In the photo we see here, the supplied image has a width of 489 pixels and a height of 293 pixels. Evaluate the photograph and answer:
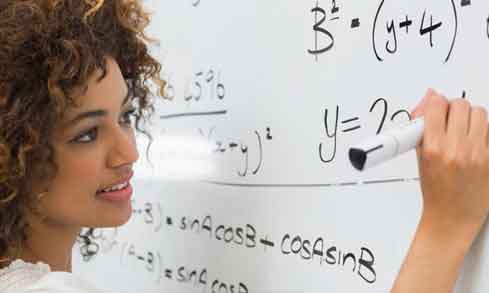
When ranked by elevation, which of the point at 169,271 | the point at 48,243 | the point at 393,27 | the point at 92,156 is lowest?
the point at 169,271

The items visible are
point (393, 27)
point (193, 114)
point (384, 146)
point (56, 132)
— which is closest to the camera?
point (384, 146)

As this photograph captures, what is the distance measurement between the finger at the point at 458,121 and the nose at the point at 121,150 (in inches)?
14.5

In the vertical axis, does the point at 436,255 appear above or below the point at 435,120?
below

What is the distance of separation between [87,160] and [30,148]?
2.4 inches

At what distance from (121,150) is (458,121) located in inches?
15.0

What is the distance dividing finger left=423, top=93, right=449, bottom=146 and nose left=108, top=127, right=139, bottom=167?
1.15ft

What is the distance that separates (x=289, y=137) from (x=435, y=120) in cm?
24

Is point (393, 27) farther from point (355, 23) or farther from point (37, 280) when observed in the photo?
point (37, 280)

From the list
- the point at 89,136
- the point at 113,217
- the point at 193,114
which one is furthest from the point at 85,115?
the point at 193,114

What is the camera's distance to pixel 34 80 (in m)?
0.70

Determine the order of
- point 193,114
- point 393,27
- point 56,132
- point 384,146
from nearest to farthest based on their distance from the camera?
point 384,146 → point 393,27 → point 56,132 → point 193,114

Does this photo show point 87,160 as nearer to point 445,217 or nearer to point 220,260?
point 220,260

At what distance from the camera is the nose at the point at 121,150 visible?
73 centimetres

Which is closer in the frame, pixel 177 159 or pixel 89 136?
pixel 89 136
